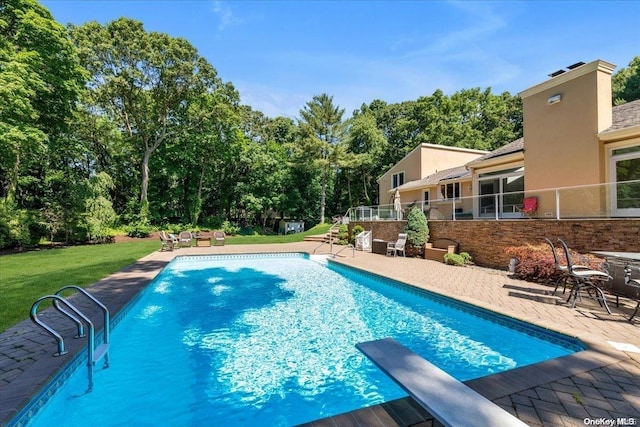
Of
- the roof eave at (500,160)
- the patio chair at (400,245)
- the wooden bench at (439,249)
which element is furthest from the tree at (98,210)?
the roof eave at (500,160)

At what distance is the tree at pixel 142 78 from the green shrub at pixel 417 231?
21865 millimetres

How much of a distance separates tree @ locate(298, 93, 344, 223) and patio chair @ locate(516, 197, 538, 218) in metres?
20.8

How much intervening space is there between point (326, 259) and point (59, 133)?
65.7 ft

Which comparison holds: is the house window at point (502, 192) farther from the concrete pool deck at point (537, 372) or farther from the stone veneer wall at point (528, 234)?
the concrete pool deck at point (537, 372)

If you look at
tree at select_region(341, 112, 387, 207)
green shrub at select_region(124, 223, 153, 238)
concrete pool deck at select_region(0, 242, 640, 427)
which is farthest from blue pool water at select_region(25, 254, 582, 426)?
tree at select_region(341, 112, 387, 207)

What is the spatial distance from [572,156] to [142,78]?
93.2 ft

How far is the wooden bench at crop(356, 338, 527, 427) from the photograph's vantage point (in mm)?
2053

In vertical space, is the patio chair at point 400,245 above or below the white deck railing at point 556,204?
below

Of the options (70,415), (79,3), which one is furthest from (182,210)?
(70,415)

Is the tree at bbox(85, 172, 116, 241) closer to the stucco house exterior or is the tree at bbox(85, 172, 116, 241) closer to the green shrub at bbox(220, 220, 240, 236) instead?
the green shrub at bbox(220, 220, 240, 236)

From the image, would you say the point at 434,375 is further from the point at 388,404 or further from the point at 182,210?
the point at 182,210

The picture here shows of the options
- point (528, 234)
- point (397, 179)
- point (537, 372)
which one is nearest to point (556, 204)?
point (528, 234)

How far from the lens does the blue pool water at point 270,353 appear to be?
145 inches

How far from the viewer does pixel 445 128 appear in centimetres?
3173
